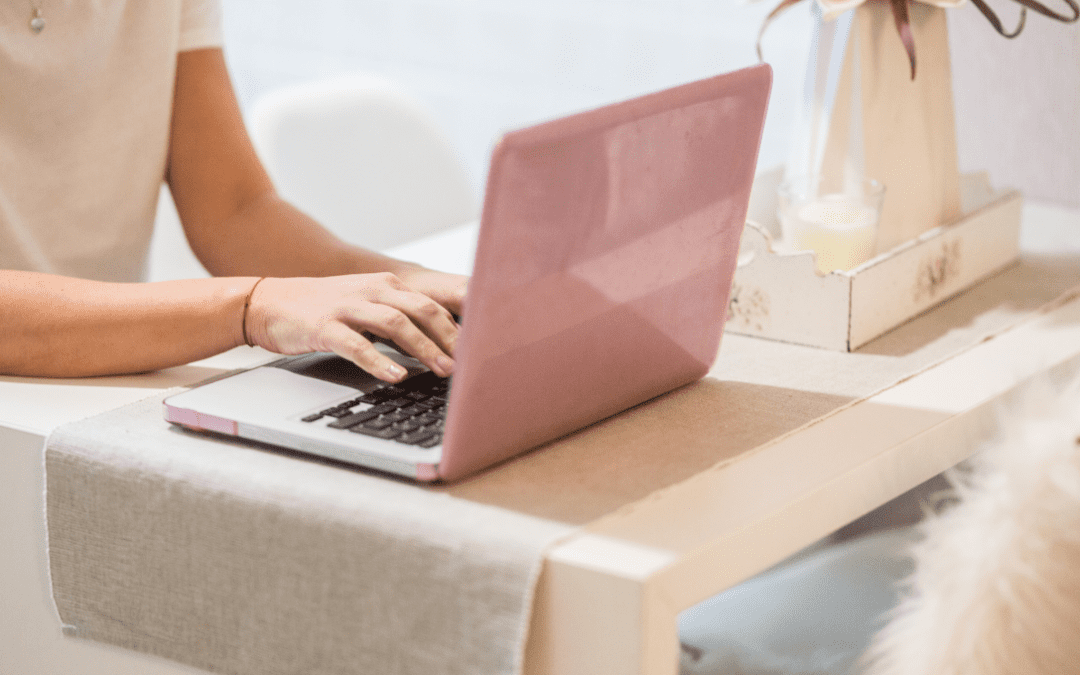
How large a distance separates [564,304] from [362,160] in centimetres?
115

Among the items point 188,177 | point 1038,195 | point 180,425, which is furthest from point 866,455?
point 1038,195

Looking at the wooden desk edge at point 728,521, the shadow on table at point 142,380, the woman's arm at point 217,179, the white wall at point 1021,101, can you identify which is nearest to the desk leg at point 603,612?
the wooden desk edge at point 728,521

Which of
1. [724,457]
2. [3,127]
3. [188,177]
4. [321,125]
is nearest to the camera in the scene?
[724,457]

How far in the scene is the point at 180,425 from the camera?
2.48 ft

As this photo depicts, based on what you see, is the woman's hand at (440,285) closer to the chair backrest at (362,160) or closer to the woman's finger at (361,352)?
the woman's finger at (361,352)

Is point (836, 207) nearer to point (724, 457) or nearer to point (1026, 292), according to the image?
point (1026, 292)

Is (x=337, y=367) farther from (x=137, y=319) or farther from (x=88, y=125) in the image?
(x=88, y=125)

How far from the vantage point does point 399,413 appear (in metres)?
0.72

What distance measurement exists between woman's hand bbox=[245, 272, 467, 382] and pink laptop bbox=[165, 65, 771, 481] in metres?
0.02

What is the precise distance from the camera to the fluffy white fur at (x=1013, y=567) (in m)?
0.63

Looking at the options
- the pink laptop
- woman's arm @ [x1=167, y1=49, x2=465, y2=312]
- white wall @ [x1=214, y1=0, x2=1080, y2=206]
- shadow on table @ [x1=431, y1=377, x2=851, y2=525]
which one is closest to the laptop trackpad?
the pink laptop

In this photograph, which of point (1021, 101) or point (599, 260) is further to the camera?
point (1021, 101)

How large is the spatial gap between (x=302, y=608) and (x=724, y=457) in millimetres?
259

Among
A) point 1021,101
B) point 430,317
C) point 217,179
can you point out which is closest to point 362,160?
point 217,179
